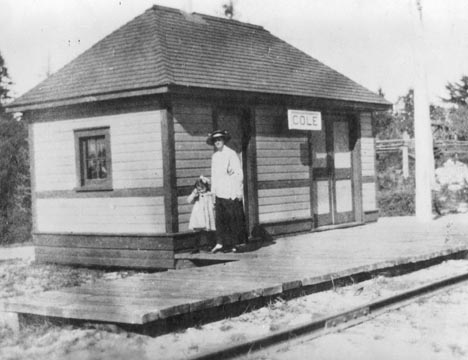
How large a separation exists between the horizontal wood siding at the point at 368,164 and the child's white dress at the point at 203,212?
613 cm

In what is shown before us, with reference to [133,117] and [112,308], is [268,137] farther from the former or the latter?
[112,308]

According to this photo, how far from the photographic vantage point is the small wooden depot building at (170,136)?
39.4 ft

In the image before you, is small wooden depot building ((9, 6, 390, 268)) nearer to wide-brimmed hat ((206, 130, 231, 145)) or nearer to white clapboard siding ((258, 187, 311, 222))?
white clapboard siding ((258, 187, 311, 222))

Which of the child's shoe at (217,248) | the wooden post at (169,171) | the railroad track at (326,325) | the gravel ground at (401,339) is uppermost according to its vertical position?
the wooden post at (169,171)

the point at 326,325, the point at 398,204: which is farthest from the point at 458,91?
the point at 326,325

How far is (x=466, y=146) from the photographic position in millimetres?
34906

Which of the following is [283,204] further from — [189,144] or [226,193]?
[226,193]

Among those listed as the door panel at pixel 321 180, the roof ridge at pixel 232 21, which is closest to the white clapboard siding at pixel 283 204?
the door panel at pixel 321 180

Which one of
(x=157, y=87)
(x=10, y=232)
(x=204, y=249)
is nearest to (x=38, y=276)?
(x=204, y=249)

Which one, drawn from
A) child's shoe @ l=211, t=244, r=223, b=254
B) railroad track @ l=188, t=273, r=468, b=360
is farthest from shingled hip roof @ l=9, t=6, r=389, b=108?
railroad track @ l=188, t=273, r=468, b=360

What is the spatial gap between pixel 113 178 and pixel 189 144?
1.62 metres

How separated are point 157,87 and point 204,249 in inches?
115

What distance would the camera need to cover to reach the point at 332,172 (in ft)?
51.6

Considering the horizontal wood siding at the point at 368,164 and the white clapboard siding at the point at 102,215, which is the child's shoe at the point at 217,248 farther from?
the horizontal wood siding at the point at 368,164
